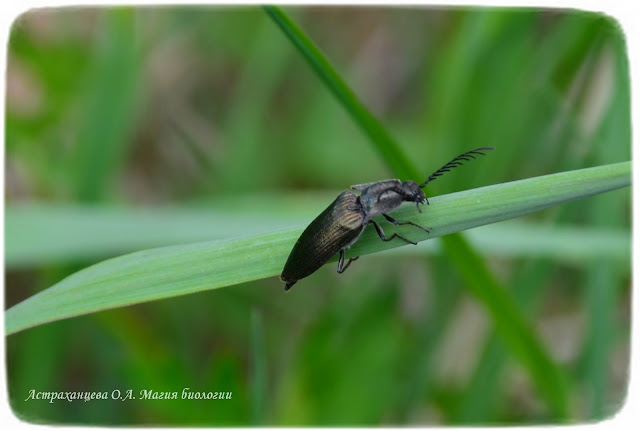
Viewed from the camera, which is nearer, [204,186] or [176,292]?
[176,292]

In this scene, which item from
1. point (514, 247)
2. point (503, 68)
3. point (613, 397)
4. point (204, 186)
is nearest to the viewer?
point (613, 397)

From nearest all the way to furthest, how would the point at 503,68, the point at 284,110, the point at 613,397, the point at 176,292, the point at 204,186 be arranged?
the point at 176,292
the point at 613,397
the point at 503,68
the point at 204,186
the point at 284,110

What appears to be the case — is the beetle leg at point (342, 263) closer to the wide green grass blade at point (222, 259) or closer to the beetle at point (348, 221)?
the beetle at point (348, 221)

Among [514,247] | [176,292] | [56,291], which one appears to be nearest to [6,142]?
[56,291]

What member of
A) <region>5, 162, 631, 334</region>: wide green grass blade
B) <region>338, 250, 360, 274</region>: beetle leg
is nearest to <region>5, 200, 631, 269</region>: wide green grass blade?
<region>338, 250, 360, 274</region>: beetle leg

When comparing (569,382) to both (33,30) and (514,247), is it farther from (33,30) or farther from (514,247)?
(33,30)

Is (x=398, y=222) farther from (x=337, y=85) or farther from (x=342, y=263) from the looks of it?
(x=337, y=85)

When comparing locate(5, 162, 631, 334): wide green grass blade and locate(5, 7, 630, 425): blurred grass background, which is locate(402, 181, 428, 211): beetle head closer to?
locate(5, 7, 630, 425): blurred grass background

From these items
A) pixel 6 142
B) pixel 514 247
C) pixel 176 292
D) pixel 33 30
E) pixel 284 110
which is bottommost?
pixel 176 292
